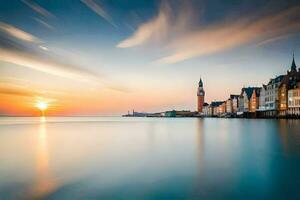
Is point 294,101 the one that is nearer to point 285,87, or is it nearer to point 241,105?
point 285,87

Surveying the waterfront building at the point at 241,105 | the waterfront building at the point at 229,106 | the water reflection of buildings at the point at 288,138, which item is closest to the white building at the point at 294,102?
the waterfront building at the point at 241,105

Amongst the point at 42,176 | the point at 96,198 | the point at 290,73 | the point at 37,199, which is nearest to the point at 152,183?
the point at 96,198

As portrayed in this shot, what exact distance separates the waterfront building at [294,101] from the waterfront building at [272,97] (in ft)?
26.3

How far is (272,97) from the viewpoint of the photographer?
96.9 meters

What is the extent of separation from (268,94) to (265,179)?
3837 inches

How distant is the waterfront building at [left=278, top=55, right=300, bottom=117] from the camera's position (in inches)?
3501

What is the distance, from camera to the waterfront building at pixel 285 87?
88.9 meters

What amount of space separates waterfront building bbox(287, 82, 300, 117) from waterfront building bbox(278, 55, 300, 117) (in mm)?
3264

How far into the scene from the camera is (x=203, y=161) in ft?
57.9

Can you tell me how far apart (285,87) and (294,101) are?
838 centimetres

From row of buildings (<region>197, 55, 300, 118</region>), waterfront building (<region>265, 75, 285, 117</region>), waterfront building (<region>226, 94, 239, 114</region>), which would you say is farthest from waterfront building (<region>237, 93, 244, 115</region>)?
waterfront building (<region>265, 75, 285, 117</region>)

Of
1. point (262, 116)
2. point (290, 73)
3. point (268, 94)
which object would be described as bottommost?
point (262, 116)

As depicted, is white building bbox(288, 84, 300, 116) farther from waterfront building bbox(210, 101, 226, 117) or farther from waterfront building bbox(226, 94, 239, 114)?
waterfront building bbox(210, 101, 226, 117)

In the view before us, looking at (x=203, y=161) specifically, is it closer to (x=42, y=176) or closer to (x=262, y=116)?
(x=42, y=176)
